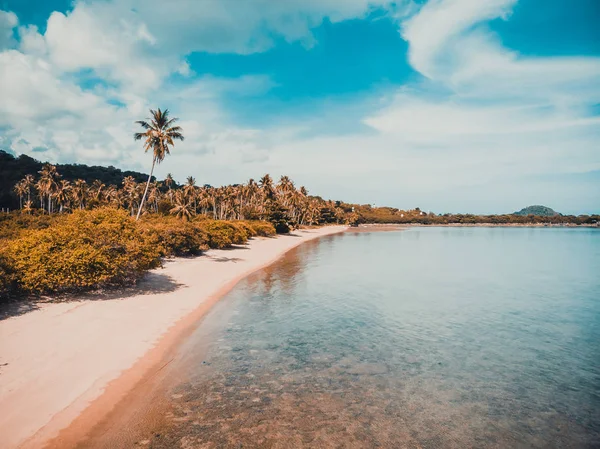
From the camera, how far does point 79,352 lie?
10.6 meters

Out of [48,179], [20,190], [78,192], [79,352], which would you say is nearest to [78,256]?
[79,352]

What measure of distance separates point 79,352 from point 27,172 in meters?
140

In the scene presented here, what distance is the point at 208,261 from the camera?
31.5 metres

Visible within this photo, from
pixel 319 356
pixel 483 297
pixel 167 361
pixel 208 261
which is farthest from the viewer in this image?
pixel 208 261

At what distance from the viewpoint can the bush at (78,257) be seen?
1476 cm

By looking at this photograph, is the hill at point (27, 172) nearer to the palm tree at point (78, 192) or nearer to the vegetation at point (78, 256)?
the palm tree at point (78, 192)

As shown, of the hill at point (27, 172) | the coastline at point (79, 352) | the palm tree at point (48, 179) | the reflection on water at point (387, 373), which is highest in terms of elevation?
the hill at point (27, 172)

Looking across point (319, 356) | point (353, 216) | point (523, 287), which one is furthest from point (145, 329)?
point (353, 216)

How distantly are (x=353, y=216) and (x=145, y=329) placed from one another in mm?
171490

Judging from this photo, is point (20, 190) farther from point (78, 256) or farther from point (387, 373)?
point (387, 373)

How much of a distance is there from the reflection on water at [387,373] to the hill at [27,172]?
111 m

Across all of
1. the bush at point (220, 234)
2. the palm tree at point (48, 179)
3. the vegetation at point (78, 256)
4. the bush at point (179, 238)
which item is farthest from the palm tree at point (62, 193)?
the vegetation at point (78, 256)

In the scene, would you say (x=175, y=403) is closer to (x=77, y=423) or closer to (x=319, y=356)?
(x=77, y=423)

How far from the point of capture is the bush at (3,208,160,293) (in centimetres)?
1476
